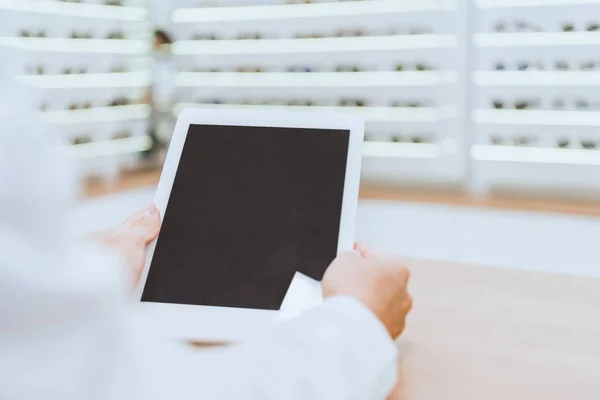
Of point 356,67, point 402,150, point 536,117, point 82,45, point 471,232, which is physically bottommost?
point 471,232

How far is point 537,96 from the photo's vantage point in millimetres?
1583

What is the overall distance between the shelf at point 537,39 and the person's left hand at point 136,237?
44.0 inches

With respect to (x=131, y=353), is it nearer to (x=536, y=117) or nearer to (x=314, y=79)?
(x=536, y=117)

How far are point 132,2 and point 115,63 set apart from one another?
0.23 metres

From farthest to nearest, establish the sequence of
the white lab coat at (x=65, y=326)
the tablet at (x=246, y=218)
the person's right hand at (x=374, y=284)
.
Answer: the tablet at (x=246, y=218) < the person's right hand at (x=374, y=284) < the white lab coat at (x=65, y=326)

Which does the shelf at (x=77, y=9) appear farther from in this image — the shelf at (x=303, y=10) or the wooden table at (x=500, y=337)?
the wooden table at (x=500, y=337)

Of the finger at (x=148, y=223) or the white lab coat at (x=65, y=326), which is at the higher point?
the white lab coat at (x=65, y=326)

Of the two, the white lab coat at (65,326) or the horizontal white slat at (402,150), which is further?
the horizontal white slat at (402,150)

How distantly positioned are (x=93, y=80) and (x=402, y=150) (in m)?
0.92

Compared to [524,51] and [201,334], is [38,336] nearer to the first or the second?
[201,334]

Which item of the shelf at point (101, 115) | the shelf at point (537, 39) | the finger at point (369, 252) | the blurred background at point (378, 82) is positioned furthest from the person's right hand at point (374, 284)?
the shelf at point (101, 115)

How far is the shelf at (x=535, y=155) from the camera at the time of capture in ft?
4.99

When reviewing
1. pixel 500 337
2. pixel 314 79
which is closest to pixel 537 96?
pixel 314 79

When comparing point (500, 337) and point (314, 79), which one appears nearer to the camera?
point (500, 337)
